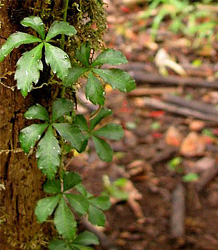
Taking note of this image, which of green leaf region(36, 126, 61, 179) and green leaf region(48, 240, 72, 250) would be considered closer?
green leaf region(36, 126, 61, 179)

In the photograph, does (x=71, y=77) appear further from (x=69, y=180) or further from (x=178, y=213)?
(x=178, y=213)

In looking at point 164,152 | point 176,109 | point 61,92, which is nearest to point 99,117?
point 61,92

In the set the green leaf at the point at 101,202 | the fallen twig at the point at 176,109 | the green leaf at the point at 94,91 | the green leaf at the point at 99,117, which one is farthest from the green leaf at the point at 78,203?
the fallen twig at the point at 176,109

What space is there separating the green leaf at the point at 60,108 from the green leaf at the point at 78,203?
270 mm

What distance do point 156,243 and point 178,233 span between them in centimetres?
18

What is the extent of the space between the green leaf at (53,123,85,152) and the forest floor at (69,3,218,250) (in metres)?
1.30

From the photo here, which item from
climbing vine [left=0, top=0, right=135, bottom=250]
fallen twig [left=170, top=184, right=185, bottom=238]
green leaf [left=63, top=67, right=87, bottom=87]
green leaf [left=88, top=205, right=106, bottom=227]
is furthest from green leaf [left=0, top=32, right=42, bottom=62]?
fallen twig [left=170, top=184, right=185, bottom=238]

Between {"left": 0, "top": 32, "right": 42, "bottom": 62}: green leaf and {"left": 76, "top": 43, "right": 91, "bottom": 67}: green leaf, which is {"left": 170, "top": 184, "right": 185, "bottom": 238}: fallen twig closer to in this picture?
{"left": 76, "top": 43, "right": 91, "bottom": 67}: green leaf

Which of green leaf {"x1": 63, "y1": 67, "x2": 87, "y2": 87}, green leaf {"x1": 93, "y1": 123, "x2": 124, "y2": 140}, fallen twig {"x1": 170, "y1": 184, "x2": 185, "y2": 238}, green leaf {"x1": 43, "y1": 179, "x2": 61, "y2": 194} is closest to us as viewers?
green leaf {"x1": 63, "y1": 67, "x2": 87, "y2": 87}

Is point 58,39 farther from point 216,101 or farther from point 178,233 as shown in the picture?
point 216,101

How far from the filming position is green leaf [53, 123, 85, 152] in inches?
46.9

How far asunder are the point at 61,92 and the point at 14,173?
307mm

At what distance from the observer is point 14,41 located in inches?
41.7

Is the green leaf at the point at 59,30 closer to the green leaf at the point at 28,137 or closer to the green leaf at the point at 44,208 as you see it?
the green leaf at the point at 28,137
